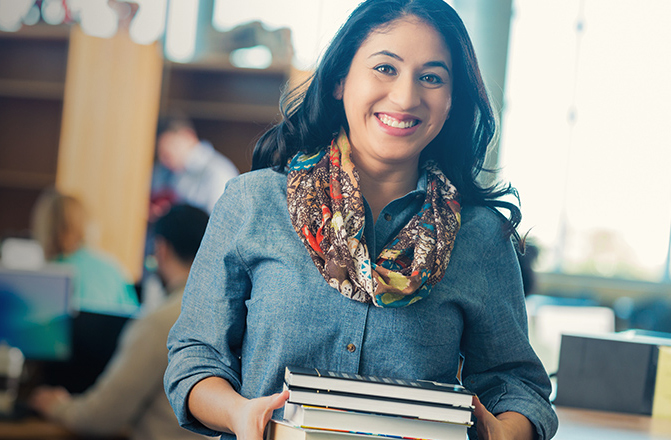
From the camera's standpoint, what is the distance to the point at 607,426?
1.58m

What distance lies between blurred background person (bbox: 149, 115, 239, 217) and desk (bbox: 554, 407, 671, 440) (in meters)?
3.64

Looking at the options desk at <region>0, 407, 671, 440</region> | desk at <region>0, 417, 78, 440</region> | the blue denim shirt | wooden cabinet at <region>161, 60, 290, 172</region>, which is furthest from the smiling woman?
wooden cabinet at <region>161, 60, 290, 172</region>

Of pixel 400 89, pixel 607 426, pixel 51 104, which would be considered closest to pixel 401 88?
pixel 400 89

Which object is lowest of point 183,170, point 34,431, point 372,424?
point 34,431

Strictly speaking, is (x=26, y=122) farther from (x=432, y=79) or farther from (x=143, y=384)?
(x=432, y=79)

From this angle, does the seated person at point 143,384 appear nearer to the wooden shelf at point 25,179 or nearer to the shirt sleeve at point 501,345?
the shirt sleeve at point 501,345

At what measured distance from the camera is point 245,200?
3.61 feet

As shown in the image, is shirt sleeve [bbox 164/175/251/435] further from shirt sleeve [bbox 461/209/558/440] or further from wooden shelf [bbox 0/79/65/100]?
wooden shelf [bbox 0/79/65/100]

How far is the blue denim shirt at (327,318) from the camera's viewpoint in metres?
1.03

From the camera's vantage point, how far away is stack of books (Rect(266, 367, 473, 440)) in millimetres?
862

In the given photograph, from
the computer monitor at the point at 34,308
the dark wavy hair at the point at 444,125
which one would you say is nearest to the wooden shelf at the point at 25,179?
the computer monitor at the point at 34,308

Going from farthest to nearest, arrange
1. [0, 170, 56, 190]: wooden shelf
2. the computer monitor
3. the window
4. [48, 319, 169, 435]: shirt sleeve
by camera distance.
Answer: the window < [0, 170, 56, 190]: wooden shelf < the computer monitor < [48, 319, 169, 435]: shirt sleeve

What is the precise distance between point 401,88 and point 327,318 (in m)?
0.36

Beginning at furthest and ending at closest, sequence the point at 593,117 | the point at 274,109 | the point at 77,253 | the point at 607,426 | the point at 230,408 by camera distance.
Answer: the point at 593,117 → the point at 274,109 → the point at 77,253 → the point at 607,426 → the point at 230,408
